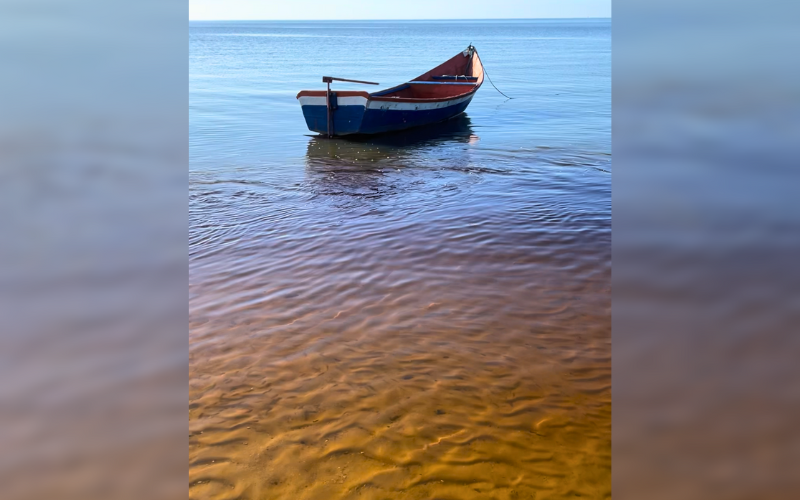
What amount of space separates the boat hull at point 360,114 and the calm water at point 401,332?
312cm

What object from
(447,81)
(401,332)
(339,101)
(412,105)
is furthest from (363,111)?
(401,332)

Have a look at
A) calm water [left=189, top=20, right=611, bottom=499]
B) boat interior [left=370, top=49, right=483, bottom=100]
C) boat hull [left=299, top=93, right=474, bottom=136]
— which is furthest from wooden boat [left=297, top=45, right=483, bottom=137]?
calm water [left=189, top=20, right=611, bottom=499]

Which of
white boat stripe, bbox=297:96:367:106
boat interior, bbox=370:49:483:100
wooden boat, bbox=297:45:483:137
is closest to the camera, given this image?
white boat stripe, bbox=297:96:367:106

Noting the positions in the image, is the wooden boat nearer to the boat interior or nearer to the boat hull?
the boat hull

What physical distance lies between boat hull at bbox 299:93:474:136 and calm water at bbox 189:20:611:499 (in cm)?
312

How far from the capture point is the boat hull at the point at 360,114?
1495 cm

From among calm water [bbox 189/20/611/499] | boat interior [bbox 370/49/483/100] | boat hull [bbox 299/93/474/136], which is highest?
boat interior [bbox 370/49/483/100]

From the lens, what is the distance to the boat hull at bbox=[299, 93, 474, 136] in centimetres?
1495

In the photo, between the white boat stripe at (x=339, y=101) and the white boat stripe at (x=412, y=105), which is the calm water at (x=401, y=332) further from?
the white boat stripe at (x=412, y=105)

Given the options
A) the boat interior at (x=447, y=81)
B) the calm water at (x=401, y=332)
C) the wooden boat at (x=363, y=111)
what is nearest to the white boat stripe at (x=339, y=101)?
the wooden boat at (x=363, y=111)
